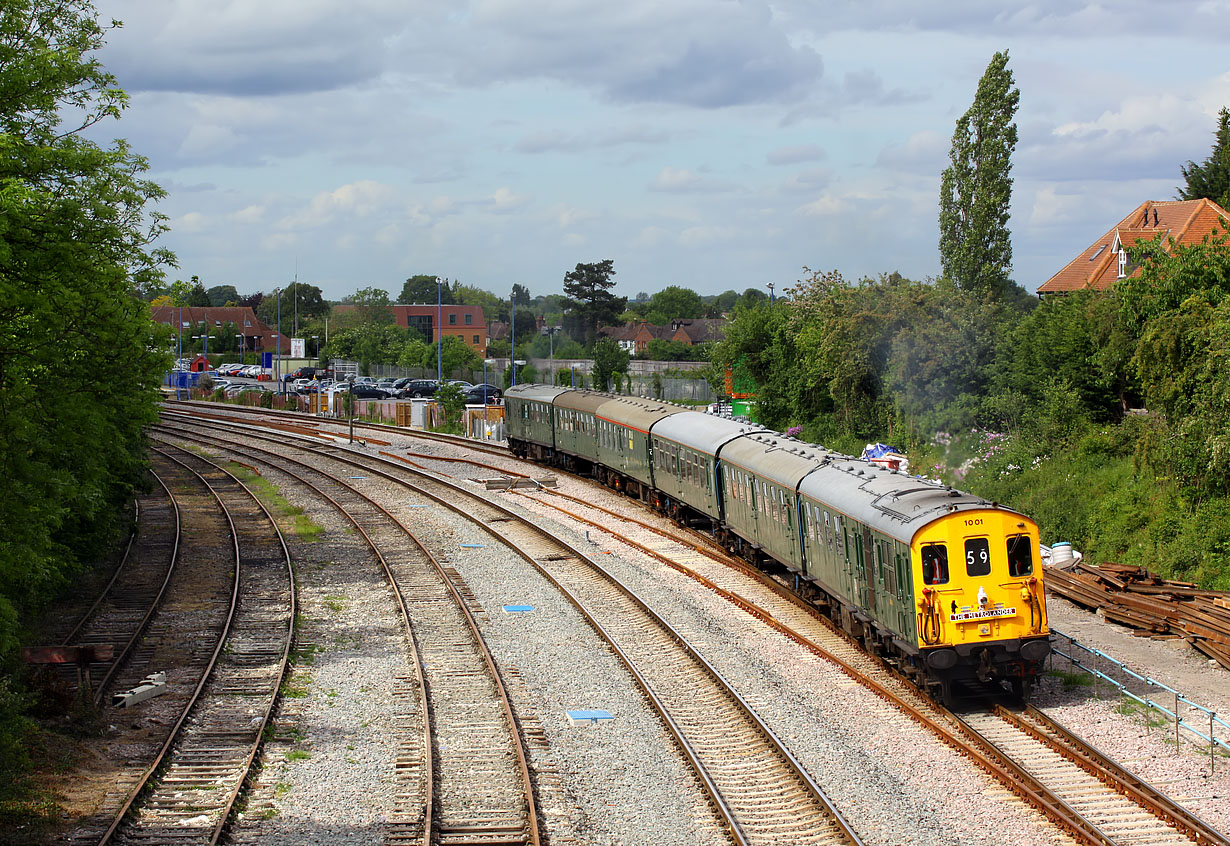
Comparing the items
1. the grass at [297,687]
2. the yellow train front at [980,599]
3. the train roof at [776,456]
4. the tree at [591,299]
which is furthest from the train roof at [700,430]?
the tree at [591,299]

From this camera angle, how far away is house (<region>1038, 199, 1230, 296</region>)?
44594mm

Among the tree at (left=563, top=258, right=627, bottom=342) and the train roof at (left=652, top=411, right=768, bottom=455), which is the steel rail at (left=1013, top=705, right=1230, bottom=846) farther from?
the tree at (left=563, top=258, right=627, bottom=342)

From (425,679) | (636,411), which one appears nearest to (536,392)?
(636,411)

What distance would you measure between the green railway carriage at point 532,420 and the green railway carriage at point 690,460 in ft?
40.2

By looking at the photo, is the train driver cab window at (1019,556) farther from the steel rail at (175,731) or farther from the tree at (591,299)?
the tree at (591,299)

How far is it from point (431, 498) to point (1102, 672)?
939 inches

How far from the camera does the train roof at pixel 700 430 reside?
27.9 meters

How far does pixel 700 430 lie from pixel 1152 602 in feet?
40.7

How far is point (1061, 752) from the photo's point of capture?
13352 millimetres

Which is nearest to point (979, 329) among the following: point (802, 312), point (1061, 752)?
point (802, 312)

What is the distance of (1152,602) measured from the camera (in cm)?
2056

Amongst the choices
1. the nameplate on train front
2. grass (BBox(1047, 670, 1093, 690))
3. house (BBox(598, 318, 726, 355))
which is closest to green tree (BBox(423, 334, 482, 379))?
house (BBox(598, 318, 726, 355))

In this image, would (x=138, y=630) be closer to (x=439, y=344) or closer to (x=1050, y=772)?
(x=1050, y=772)

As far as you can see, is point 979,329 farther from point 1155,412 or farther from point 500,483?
point 500,483
